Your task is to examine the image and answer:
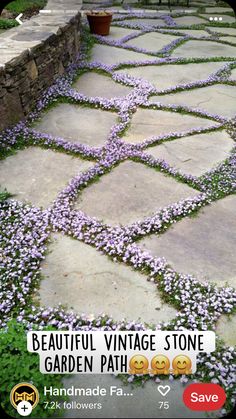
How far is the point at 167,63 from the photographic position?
25.0 ft

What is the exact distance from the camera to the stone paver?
2.11m

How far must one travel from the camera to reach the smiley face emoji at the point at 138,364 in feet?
6.36

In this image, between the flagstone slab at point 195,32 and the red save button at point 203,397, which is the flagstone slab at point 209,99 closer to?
the flagstone slab at point 195,32

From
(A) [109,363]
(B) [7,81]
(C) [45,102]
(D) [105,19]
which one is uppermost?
(D) [105,19]

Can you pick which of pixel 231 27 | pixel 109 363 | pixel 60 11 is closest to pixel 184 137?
pixel 109 363

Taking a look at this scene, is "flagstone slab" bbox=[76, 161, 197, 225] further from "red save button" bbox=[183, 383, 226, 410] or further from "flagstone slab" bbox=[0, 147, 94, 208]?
"red save button" bbox=[183, 383, 226, 410]

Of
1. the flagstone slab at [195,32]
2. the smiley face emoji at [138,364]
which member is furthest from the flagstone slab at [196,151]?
the flagstone slab at [195,32]

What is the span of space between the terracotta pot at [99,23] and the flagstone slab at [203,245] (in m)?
7.03

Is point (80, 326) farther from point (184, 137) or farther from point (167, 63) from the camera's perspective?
point (167, 63)

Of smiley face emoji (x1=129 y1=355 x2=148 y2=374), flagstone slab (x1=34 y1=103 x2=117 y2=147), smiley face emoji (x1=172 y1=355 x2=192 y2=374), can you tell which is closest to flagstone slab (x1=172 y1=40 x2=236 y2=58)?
flagstone slab (x1=34 y1=103 x2=117 y2=147)

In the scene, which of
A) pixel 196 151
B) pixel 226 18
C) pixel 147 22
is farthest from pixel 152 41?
pixel 196 151

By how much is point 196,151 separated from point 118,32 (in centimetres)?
644

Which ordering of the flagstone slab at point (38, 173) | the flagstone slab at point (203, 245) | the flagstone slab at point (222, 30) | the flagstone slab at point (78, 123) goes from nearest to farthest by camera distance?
the flagstone slab at point (203, 245) → the flagstone slab at point (38, 173) → the flagstone slab at point (78, 123) → the flagstone slab at point (222, 30)

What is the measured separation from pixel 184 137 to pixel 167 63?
10.7 feet
